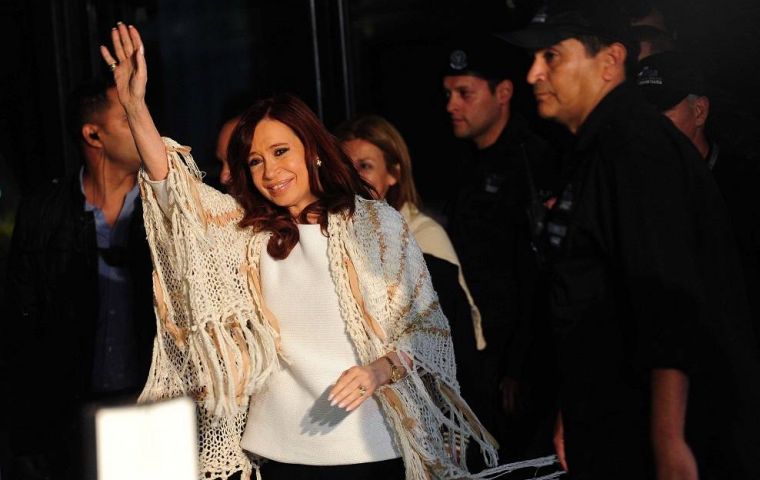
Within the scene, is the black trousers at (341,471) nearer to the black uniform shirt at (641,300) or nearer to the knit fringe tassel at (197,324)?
the knit fringe tassel at (197,324)

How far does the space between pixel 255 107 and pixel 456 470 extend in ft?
4.33

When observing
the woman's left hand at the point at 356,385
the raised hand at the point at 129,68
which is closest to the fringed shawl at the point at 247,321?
the woman's left hand at the point at 356,385

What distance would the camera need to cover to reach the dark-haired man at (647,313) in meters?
2.65

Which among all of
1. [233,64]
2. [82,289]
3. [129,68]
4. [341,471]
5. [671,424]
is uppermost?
[233,64]

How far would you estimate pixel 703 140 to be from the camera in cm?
401

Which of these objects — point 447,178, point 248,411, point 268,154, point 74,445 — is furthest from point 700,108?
point 74,445

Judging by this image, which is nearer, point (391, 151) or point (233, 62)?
point (391, 151)

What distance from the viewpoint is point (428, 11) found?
606 cm

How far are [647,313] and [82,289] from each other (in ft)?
8.33

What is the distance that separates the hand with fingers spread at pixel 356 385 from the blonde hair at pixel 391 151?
1594 millimetres

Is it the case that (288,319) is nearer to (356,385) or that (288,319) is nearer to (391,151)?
(356,385)

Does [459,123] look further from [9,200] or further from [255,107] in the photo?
[9,200]

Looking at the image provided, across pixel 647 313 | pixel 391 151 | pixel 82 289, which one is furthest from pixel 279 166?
pixel 647 313

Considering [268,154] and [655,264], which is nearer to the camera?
[655,264]
